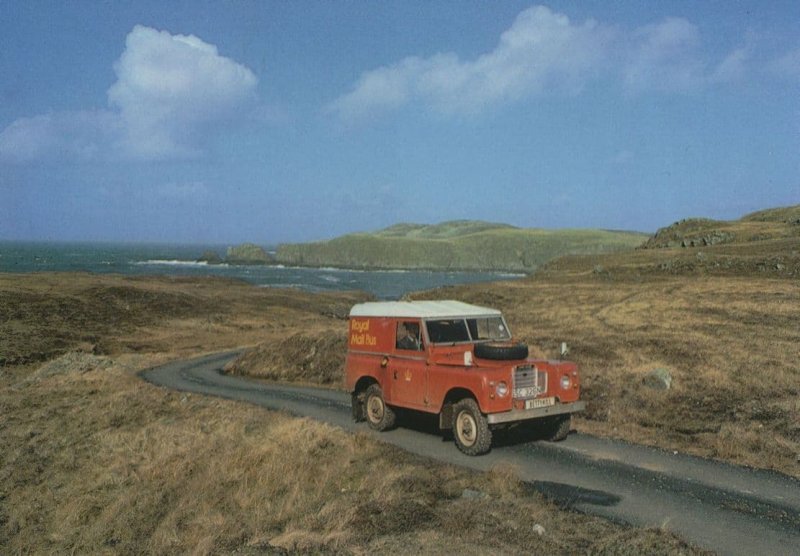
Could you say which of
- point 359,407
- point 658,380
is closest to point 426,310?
point 359,407

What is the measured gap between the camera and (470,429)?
38.1 ft

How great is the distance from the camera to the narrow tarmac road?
7.95 m

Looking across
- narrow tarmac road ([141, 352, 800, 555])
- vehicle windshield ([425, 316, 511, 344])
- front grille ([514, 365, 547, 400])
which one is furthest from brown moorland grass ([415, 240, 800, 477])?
vehicle windshield ([425, 316, 511, 344])

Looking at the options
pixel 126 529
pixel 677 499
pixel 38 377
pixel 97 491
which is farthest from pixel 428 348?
pixel 38 377

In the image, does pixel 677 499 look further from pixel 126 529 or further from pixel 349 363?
pixel 126 529

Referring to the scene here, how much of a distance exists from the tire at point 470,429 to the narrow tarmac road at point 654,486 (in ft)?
0.75

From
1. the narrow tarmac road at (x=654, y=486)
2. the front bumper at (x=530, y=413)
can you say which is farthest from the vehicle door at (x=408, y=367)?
the front bumper at (x=530, y=413)

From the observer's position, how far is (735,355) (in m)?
19.9

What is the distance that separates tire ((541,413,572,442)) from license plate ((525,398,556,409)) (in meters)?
1.09

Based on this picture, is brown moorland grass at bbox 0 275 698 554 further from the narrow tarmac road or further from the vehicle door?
the vehicle door

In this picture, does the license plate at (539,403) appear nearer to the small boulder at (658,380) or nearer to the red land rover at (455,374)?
the red land rover at (455,374)

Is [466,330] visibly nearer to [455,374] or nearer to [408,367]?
[408,367]

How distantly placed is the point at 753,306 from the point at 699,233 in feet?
141

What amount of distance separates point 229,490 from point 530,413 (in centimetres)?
568
